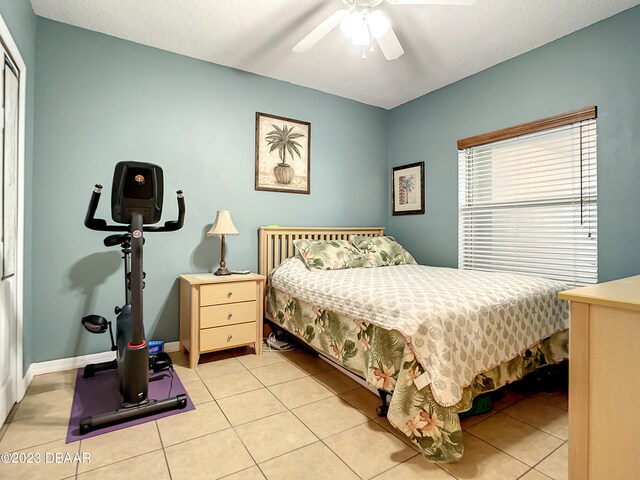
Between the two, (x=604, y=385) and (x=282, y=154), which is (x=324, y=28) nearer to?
(x=282, y=154)

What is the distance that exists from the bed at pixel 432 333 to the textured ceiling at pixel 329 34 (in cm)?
188

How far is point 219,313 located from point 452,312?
1768 millimetres

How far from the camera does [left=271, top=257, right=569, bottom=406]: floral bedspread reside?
1499 mm

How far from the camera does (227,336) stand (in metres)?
2.65

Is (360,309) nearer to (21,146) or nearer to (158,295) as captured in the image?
(158,295)

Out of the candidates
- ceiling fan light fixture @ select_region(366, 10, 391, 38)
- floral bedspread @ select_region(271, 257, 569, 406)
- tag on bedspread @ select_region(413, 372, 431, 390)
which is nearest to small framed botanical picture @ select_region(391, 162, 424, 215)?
floral bedspread @ select_region(271, 257, 569, 406)

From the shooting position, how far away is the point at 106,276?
103 inches

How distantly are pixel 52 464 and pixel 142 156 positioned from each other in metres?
2.16

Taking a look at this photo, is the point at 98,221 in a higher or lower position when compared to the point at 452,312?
higher

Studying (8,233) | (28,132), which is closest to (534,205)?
(8,233)

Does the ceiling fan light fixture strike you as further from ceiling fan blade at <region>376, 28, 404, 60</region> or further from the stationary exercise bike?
the stationary exercise bike

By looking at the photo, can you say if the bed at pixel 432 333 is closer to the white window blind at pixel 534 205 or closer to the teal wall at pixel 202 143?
the white window blind at pixel 534 205

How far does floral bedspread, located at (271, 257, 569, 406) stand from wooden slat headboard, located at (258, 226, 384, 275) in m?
0.72

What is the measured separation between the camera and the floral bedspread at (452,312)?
1499 mm
